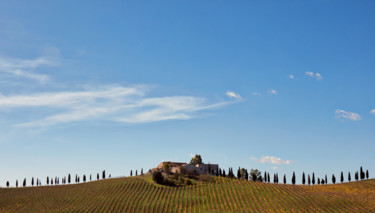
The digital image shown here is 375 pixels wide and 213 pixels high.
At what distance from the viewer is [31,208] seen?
97562 mm

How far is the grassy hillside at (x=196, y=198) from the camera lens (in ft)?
296

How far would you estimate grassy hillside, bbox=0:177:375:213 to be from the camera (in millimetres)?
90312

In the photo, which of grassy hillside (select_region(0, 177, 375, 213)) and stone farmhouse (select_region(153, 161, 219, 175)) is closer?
grassy hillside (select_region(0, 177, 375, 213))

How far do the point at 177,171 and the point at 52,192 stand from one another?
44.0 metres

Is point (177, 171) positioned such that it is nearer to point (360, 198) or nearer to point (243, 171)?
point (243, 171)

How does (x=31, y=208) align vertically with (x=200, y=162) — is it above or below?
below

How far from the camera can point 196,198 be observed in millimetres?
101062

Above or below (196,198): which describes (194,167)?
above

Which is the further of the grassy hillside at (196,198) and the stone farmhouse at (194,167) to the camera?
the stone farmhouse at (194,167)

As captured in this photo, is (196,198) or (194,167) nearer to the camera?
(196,198)

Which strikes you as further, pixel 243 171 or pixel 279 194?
pixel 243 171

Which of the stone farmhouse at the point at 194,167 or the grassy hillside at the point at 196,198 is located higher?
the stone farmhouse at the point at 194,167

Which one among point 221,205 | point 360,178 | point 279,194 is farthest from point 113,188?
point 360,178

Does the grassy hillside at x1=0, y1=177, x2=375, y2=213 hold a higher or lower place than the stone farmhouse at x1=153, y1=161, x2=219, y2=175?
lower
